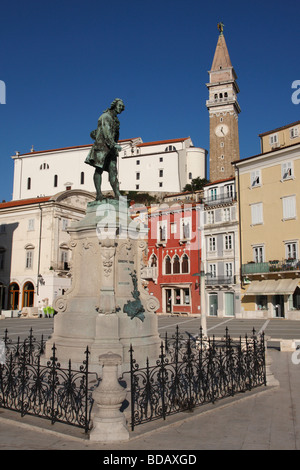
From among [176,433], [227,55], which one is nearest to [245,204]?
[176,433]

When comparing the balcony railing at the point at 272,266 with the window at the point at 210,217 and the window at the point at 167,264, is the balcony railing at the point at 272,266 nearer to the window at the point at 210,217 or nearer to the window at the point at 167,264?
the window at the point at 210,217

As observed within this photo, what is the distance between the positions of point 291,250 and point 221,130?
48186 millimetres

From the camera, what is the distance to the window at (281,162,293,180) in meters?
38.1

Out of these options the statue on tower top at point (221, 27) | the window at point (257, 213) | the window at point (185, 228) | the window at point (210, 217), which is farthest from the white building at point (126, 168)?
the window at point (257, 213)

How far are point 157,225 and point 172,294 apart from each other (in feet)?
26.5

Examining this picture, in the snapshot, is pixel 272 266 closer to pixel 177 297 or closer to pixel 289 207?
pixel 289 207

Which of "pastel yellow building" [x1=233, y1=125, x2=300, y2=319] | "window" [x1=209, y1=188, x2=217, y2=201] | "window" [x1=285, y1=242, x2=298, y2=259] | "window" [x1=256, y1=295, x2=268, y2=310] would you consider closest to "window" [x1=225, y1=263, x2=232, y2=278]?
"pastel yellow building" [x1=233, y1=125, x2=300, y2=319]

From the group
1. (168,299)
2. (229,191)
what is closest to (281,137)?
(229,191)

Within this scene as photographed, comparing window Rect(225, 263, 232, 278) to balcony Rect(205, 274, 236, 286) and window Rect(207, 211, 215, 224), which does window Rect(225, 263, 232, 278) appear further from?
window Rect(207, 211, 215, 224)

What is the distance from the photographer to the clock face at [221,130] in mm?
79875

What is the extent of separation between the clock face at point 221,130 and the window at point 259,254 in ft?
147

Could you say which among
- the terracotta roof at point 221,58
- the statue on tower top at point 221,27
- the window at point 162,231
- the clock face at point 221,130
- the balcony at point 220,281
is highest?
the statue on tower top at point 221,27

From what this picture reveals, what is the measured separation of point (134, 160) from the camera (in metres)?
89.4
